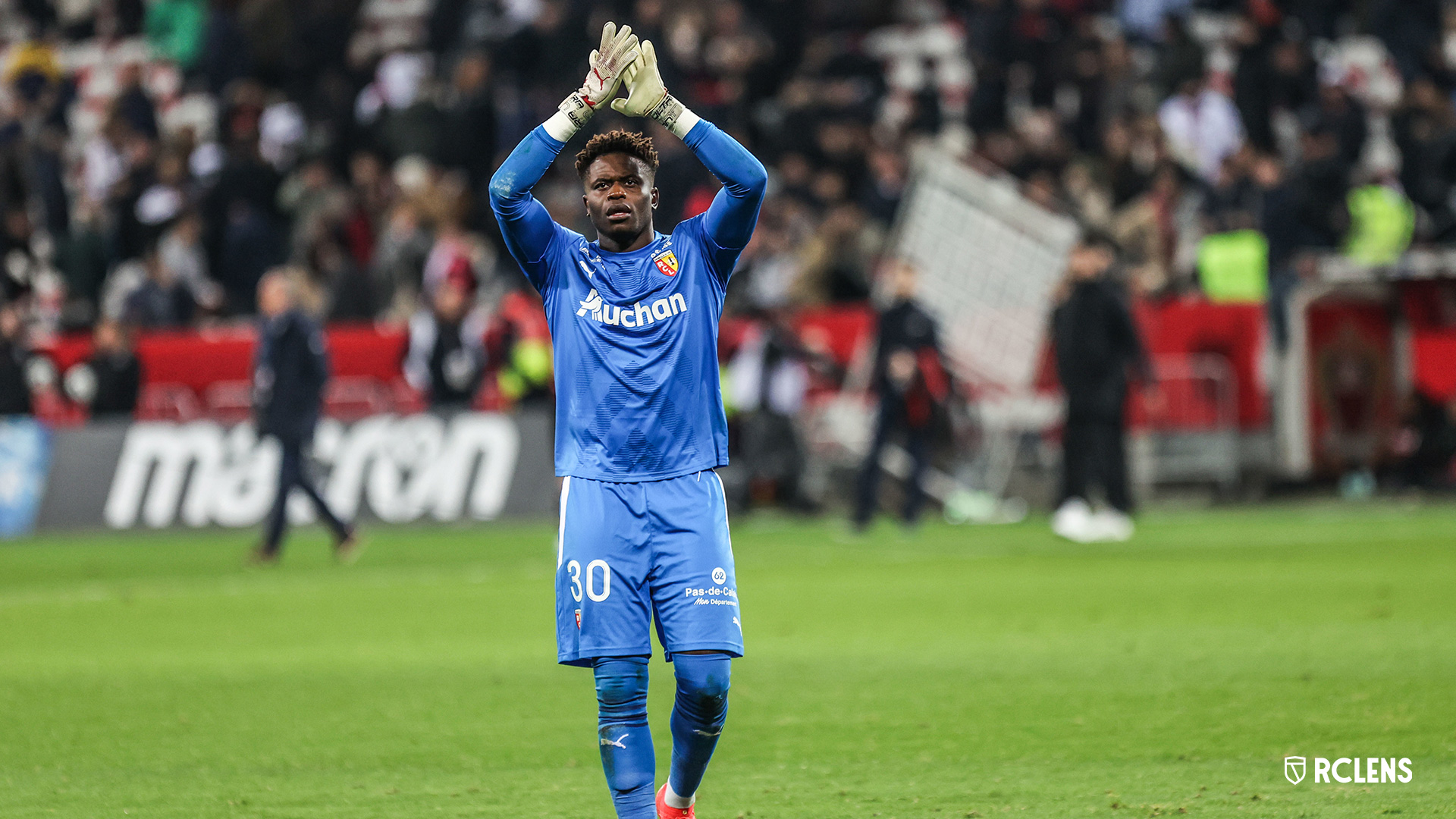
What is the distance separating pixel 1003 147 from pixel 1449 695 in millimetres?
15528

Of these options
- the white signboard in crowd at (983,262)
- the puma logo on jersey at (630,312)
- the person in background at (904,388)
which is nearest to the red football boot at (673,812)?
the puma logo on jersey at (630,312)

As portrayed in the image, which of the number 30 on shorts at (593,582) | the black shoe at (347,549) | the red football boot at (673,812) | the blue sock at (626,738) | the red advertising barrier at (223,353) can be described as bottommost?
the black shoe at (347,549)

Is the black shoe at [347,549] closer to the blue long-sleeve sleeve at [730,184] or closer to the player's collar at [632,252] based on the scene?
the player's collar at [632,252]

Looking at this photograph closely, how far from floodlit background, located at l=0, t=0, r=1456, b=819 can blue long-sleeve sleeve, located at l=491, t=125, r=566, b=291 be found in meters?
1.94

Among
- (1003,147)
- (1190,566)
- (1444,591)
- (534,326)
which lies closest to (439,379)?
(534,326)

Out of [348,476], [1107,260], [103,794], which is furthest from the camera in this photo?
[348,476]

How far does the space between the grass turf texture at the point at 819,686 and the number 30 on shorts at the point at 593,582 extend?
1.21 meters

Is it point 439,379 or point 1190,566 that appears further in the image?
point 439,379

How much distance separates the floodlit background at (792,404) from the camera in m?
8.29

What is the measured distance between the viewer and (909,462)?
1947cm

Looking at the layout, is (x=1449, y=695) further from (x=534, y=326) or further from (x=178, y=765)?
(x=534, y=326)

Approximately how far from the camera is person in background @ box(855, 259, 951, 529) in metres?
18.9
